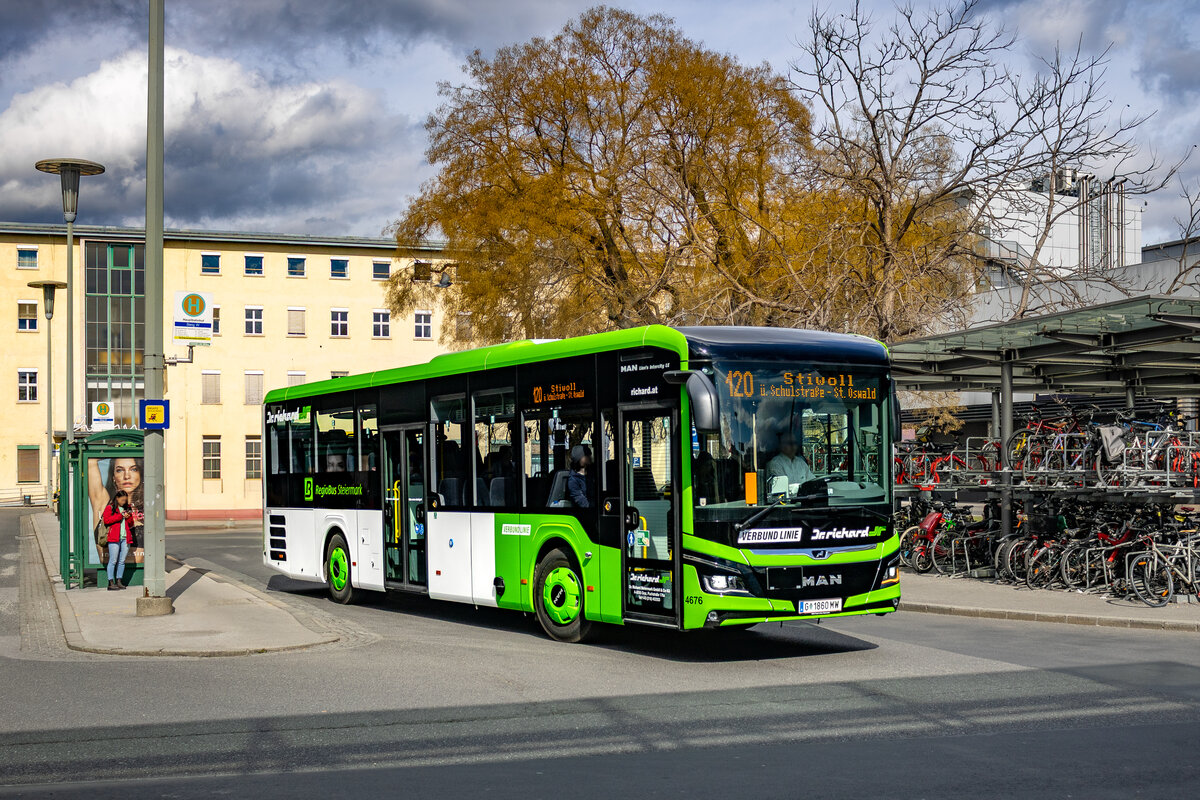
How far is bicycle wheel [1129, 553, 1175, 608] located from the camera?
15.3m

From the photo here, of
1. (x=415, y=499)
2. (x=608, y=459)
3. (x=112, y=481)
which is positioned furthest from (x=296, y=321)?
(x=608, y=459)

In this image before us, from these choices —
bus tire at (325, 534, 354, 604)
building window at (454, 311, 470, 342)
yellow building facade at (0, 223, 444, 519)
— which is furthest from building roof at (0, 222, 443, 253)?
bus tire at (325, 534, 354, 604)

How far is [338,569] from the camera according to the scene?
17906 millimetres

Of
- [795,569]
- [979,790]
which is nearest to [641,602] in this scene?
[795,569]

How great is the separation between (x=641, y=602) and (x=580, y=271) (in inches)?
680

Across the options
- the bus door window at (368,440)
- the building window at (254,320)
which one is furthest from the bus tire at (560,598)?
the building window at (254,320)

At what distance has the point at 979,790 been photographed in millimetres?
6680

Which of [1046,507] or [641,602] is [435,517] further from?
[1046,507]

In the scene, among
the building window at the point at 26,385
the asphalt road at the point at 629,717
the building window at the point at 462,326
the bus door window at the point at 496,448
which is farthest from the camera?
the building window at the point at 26,385

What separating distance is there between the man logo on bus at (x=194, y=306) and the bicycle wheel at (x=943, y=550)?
36.9 ft

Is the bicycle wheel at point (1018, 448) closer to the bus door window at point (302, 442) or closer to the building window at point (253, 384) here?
the bus door window at point (302, 442)

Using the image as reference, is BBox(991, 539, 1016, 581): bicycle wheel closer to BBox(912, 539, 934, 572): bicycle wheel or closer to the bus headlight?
BBox(912, 539, 934, 572): bicycle wheel

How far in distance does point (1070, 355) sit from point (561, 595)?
33.8 ft

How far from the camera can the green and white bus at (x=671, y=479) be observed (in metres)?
11.2
